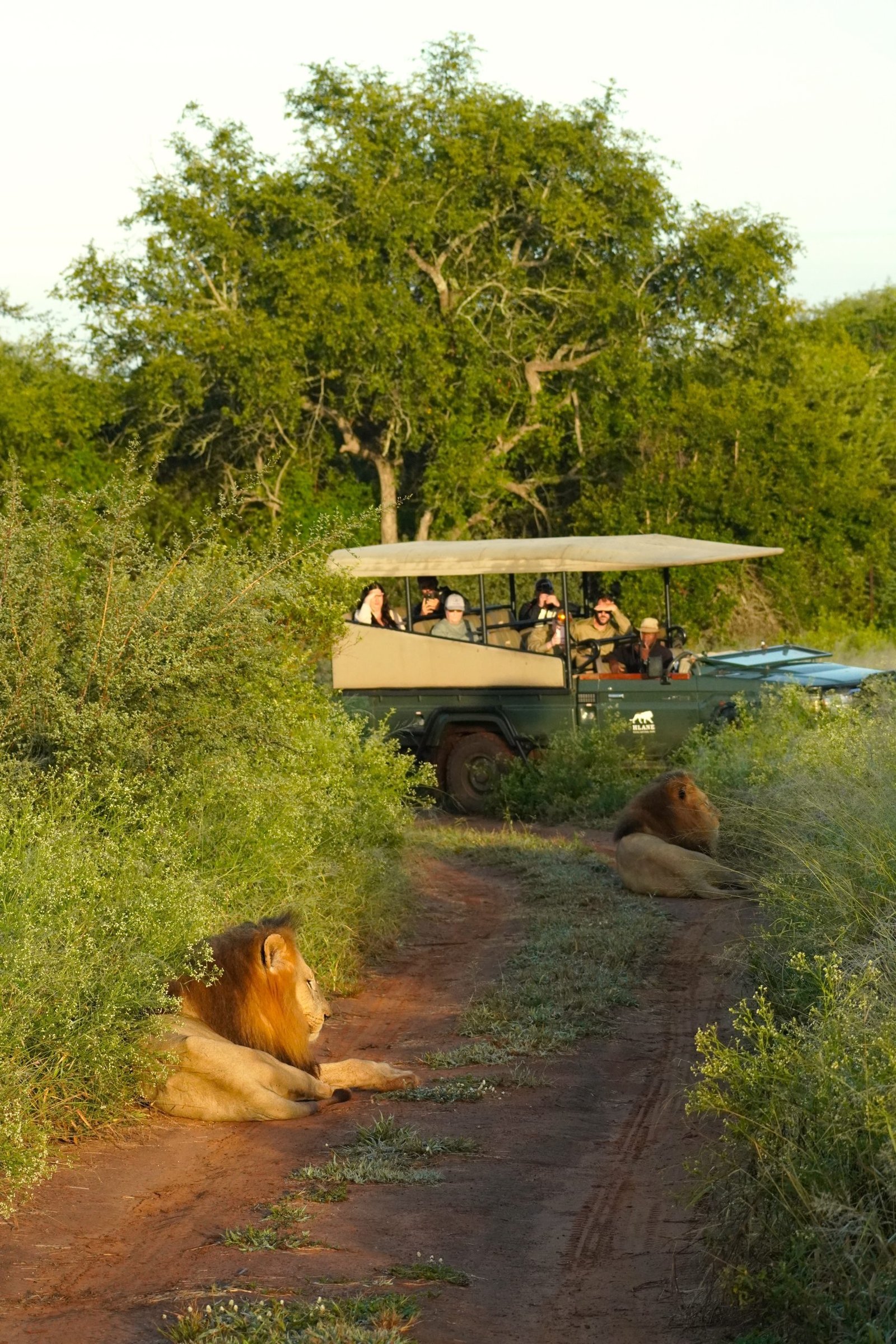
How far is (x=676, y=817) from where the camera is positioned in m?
10.4

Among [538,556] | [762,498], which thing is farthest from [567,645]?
[762,498]

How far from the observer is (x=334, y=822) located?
29.6 ft

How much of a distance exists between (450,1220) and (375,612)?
11.2m

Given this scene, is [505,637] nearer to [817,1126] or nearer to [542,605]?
[542,605]

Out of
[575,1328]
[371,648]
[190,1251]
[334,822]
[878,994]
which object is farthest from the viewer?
[371,648]

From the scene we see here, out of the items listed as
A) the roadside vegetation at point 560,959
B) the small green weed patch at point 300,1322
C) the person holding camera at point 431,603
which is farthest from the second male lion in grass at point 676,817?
the small green weed patch at point 300,1322

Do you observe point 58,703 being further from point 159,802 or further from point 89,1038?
point 89,1038

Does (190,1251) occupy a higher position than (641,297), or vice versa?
(641,297)

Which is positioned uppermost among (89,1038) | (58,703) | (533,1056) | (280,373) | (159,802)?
(280,373)

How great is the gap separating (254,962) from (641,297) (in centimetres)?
2521

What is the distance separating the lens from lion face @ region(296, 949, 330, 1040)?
20.0ft

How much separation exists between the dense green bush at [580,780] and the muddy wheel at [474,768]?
41 cm

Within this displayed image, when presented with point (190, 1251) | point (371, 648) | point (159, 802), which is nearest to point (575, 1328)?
point (190, 1251)

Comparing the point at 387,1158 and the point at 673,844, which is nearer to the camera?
the point at 387,1158
